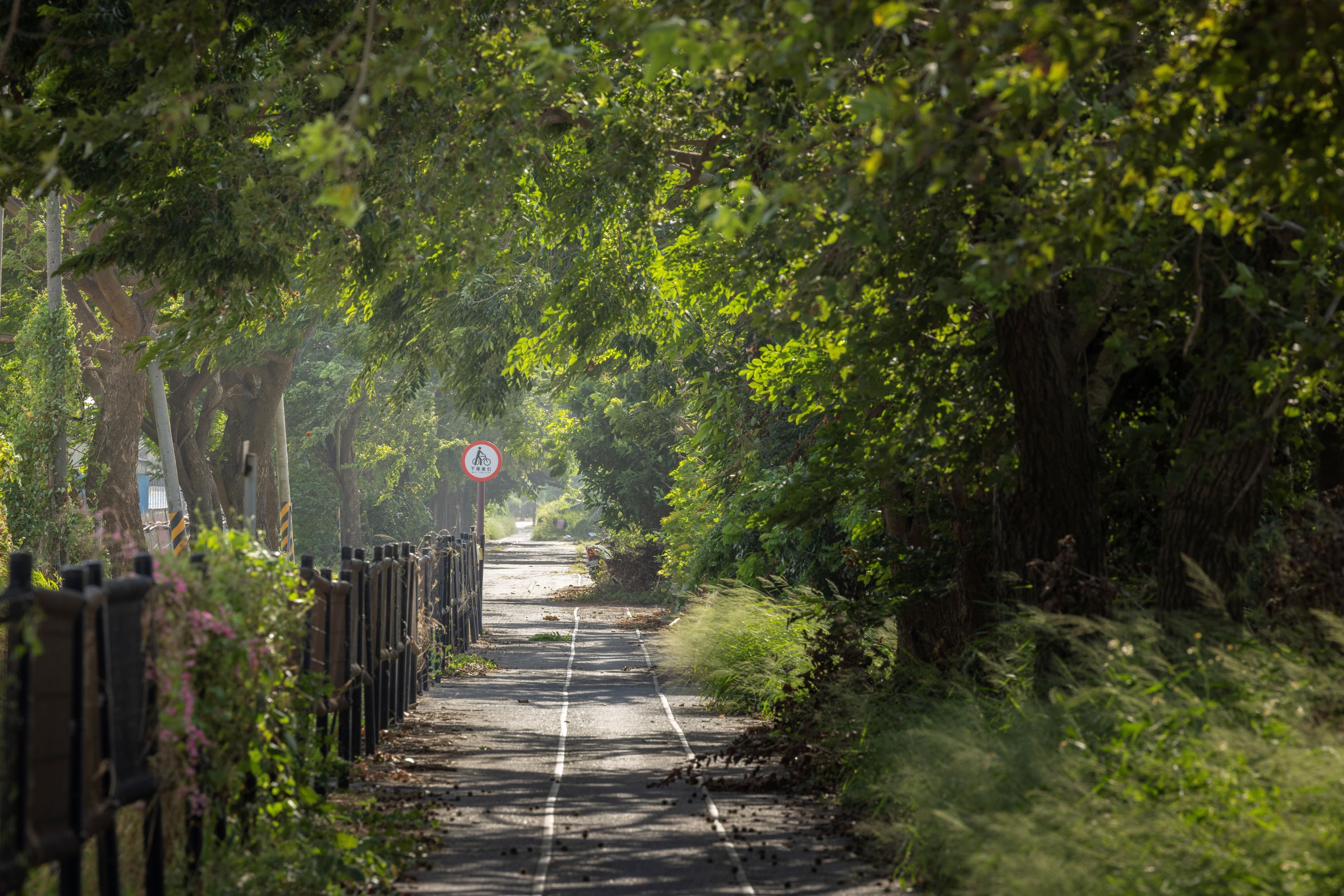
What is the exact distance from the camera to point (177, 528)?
2575cm

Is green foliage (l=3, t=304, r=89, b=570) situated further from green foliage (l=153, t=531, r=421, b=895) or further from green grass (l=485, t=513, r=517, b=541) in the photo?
green grass (l=485, t=513, r=517, b=541)

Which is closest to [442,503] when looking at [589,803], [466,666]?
[466,666]

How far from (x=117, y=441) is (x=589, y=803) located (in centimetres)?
1823

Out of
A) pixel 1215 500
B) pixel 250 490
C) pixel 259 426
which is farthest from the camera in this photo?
pixel 259 426

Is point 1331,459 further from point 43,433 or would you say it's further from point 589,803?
point 43,433

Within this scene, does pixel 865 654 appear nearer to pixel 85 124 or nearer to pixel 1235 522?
pixel 1235 522

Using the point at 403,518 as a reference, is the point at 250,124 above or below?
above

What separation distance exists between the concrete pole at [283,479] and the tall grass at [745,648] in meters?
10.3

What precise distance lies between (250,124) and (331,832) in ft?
21.9

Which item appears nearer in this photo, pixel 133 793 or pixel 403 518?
pixel 133 793

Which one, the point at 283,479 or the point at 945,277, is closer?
the point at 945,277

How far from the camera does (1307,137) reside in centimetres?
542

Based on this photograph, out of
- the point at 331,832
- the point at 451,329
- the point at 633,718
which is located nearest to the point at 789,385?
the point at 633,718

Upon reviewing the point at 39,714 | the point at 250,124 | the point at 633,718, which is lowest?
the point at 633,718
